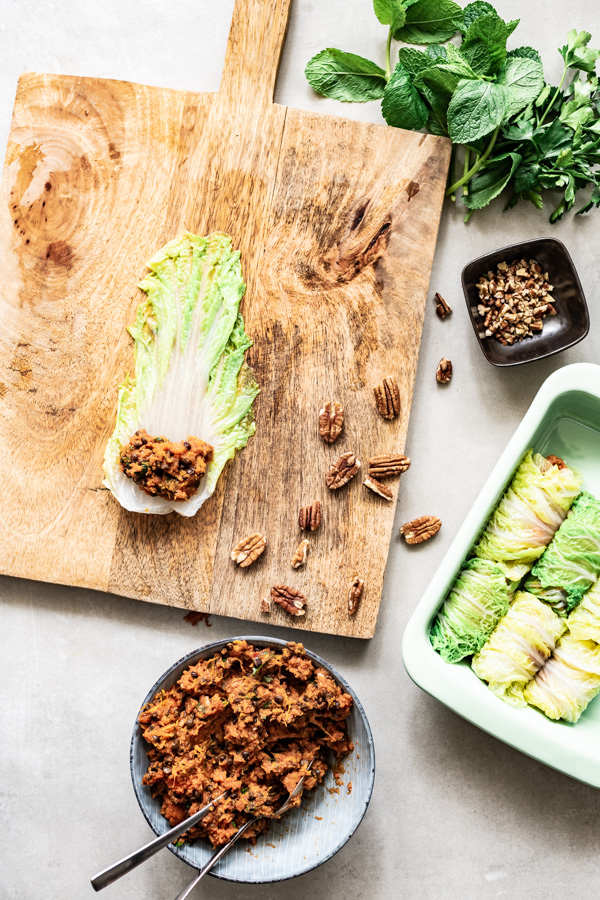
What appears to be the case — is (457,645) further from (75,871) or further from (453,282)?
(75,871)

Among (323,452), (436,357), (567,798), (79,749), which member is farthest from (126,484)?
(567,798)

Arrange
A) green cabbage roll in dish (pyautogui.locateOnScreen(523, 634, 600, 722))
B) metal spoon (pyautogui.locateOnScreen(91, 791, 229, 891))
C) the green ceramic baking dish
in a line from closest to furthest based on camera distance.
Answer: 1. metal spoon (pyautogui.locateOnScreen(91, 791, 229, 891))
2. the green ceramic baking dish
3. green cabbage roll in dish (pyautogui.locateOnScreen(523, 634, 600, 722))

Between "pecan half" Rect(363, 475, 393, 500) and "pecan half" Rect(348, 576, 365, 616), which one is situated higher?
"pecan half" Rect(363, 475, 393, 500)

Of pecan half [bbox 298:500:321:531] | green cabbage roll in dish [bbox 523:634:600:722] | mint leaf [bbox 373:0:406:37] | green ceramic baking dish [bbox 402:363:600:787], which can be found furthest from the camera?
pecan half [bbox 298:500:321:531]

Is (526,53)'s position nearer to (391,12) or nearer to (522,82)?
(522,82)

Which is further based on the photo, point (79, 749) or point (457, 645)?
point (79, 749)

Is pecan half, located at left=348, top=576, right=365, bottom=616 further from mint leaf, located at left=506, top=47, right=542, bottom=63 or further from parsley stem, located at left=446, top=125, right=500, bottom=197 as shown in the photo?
mint leaf, located at left=506, top=47, right=542, bottom=63

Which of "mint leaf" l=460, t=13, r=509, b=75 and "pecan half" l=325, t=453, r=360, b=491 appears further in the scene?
"pecan half" l=325, t=453, r=360, b=491

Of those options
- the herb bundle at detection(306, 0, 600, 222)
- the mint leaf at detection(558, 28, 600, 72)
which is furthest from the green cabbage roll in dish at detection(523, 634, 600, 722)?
the mint leaf at detection(558, 28, 600, 72)
